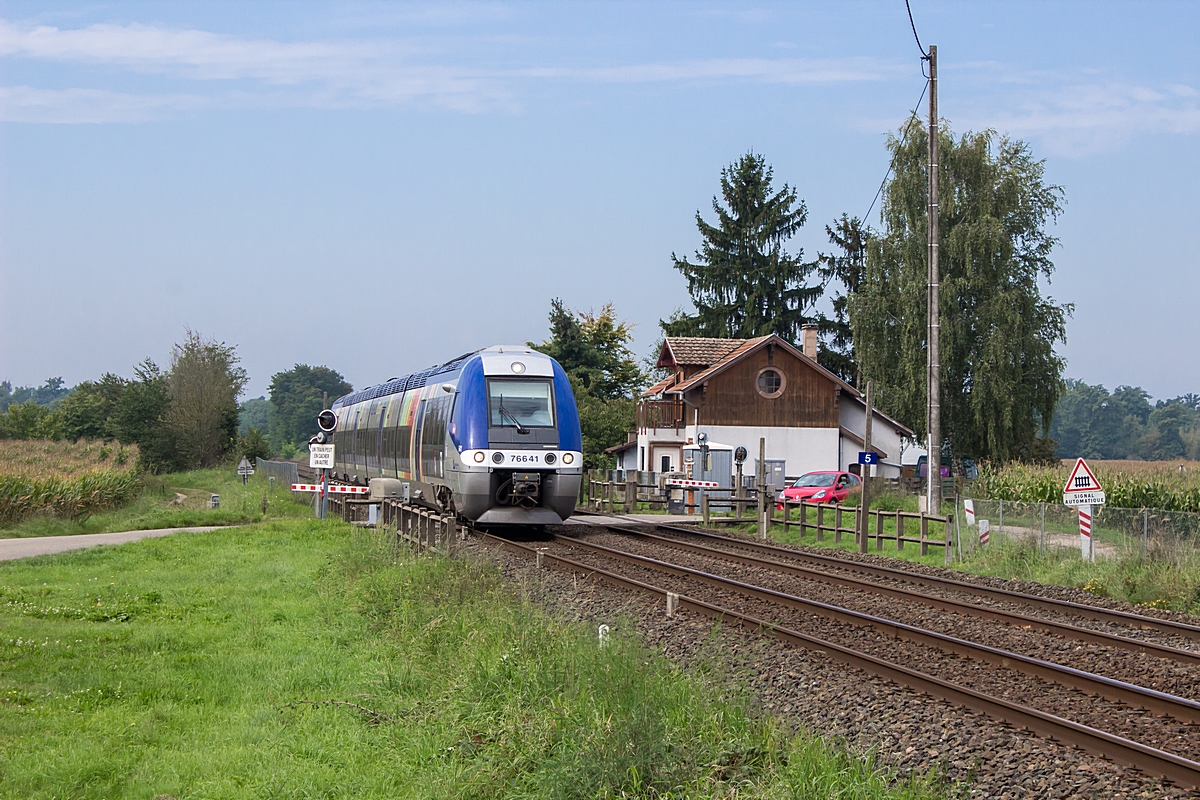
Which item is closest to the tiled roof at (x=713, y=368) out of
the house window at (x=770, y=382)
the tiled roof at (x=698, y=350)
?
the tiled roof at (x=698, y=350)

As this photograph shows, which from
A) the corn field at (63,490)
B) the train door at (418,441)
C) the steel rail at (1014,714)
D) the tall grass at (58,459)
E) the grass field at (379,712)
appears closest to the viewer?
the grass field at (379,712)

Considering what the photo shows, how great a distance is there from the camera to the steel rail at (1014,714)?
712 centimetres

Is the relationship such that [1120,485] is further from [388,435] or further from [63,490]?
[63,490]

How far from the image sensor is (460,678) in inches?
327

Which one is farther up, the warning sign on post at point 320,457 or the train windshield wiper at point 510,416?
the train windshield wiper at point 510,416

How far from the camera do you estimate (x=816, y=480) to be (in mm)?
40531

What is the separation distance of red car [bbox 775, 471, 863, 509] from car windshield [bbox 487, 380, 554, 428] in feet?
58.8

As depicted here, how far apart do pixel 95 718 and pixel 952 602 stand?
10.2 m

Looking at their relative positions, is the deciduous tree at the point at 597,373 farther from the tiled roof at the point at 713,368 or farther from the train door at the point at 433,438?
the train door at the point at 433,438

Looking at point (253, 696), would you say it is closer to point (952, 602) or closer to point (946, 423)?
point (952, 602)

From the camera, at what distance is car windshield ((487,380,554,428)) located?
69.4ft

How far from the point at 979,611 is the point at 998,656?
308 centimetres

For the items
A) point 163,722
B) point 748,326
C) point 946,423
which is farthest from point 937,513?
point 748,326

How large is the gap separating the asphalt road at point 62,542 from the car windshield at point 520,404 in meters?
7.18
